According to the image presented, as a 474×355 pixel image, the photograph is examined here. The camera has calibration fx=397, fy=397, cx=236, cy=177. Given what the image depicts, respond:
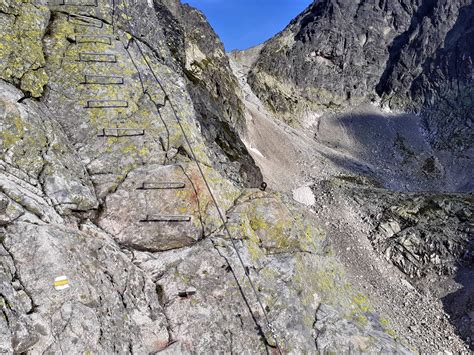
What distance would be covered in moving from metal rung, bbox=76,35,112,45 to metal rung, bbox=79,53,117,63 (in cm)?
53

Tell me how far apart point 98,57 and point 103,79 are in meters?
0.81

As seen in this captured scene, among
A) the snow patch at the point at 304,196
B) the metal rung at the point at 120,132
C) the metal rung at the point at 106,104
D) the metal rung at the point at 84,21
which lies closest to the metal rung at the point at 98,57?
the metal rung at the point at 84,21

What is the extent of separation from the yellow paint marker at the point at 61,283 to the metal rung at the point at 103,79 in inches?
233

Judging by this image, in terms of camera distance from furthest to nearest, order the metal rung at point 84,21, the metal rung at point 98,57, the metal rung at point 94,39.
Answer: the metal rung at point 84,21
the metal rung at point 94,39
the metal rung at point 98,57

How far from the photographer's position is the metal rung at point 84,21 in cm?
1152

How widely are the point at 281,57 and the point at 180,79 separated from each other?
10026 cm

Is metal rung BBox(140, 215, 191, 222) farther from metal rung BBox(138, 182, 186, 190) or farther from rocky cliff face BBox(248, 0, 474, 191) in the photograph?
rocky cliff face BBox(248, 0, 474, 191)

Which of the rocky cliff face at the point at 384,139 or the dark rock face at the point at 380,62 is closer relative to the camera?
the rocky cliff face at the point at 384,139

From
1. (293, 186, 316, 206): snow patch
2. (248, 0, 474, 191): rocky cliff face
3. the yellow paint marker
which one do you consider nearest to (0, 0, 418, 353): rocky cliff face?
the yellow paint marker

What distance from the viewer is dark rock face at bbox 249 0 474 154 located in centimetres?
10100

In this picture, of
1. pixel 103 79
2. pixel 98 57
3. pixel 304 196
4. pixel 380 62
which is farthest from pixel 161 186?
pixel 380 62

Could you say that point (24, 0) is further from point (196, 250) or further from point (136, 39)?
point (196, 250)

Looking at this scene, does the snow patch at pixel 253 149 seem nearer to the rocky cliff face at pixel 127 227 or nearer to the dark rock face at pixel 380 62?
the dark rock face at pixel 380 62

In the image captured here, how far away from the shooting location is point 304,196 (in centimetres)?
4238
